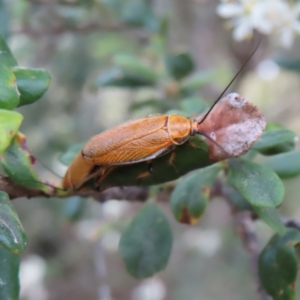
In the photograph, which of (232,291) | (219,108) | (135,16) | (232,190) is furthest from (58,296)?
(219,108)

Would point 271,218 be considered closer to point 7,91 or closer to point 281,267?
point 281,267

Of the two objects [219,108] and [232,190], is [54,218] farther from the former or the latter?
[219,108]

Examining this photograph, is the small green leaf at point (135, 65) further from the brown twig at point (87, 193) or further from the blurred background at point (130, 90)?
the brown twig at point (87, 193)

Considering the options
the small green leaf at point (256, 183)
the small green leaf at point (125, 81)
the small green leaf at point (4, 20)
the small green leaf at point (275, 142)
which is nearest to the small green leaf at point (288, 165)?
the small green leaf at point (275, 142)

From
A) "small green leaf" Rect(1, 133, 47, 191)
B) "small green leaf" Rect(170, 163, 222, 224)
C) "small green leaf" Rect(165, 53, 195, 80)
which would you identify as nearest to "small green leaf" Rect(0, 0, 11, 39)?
"small green leaf" Rect(165, 53, 195, 80)

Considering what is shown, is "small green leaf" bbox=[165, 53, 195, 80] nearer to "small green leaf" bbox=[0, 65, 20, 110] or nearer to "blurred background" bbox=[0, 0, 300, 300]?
"blurred background" bbox=[0, 0, 300, 300]

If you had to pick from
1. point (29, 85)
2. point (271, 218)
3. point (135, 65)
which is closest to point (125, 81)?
point (135, 65)
